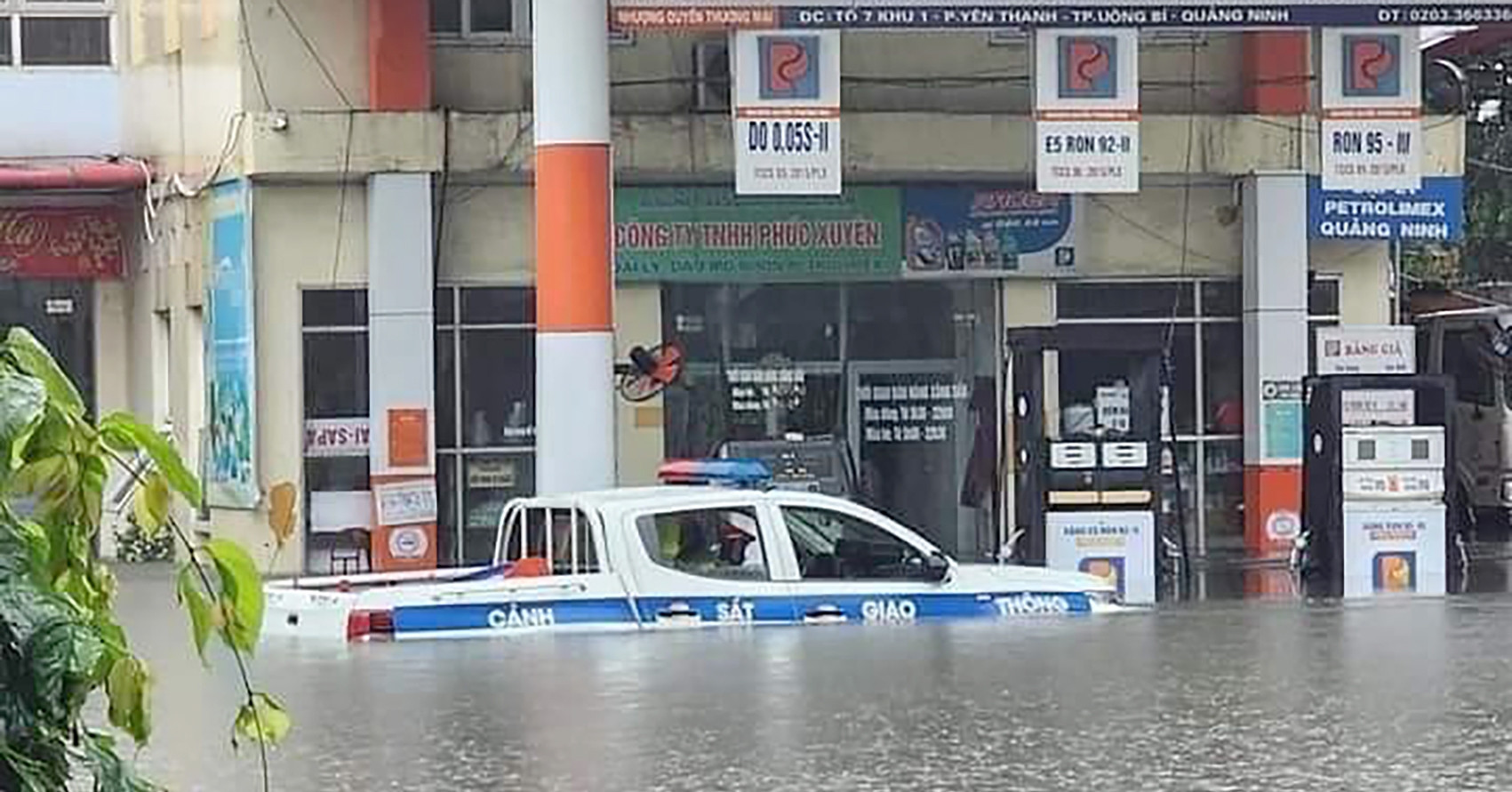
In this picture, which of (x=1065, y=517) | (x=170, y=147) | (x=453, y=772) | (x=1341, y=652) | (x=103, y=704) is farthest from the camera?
(x=170, y=147)

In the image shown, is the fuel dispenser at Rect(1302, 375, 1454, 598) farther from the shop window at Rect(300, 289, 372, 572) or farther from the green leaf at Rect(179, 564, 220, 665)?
the green leaf at Rect(179, 564, 220, 665)

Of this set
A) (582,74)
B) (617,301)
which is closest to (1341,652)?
(582,74)

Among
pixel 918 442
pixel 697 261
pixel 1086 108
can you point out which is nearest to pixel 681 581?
pixel 1086 108

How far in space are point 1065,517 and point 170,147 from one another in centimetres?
1282

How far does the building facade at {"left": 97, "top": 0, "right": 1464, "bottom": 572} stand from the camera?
1080 inches

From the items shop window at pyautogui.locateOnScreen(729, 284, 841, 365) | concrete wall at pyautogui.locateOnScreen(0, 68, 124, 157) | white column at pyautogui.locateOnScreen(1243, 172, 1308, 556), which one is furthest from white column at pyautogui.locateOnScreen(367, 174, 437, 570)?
white column at pyautogui.locateOnScreen(1243, 172, 1308, 556)

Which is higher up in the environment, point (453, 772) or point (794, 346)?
point (794, 346)

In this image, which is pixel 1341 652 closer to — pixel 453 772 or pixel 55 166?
pixel 453 772

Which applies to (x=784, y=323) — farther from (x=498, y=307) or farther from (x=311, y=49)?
(x=311, y=49)

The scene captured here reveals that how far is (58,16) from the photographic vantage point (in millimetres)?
34469

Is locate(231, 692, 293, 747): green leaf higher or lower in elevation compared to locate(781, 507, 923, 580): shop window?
higher

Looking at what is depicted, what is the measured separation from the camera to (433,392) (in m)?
27.7

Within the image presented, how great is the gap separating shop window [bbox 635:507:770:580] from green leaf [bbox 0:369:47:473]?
604 inches

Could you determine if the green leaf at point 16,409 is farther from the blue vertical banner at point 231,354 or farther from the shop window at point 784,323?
the shop window at point 784,323
